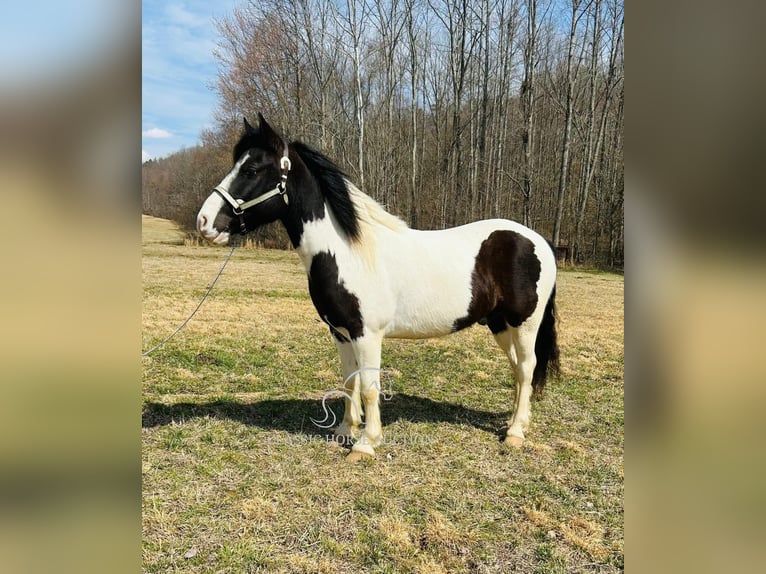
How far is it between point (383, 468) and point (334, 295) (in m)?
1.29

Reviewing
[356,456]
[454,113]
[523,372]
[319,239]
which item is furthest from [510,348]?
[454,113]

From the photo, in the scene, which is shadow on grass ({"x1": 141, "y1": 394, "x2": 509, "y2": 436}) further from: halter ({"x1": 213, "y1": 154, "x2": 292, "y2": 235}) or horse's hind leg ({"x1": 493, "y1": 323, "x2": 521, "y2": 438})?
halter ({"x1": 213, "y1": 154, "x2": 292, "y2": 235})

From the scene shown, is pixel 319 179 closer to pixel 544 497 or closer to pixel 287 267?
pixel 544 497

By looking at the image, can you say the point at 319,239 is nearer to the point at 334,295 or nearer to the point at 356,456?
the point at 334,295

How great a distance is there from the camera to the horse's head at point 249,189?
2879 millimetres

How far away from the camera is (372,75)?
17.2 m

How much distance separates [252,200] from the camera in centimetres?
295

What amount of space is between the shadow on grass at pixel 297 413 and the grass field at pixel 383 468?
0.02 meters

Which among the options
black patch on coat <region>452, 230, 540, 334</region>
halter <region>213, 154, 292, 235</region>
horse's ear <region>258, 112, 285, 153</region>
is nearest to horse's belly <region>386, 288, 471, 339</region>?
black patch on coat <region>452, 230, 540, 334</region>

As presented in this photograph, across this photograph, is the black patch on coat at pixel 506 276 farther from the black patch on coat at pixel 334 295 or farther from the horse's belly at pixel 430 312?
the black patch on coat at pixel 334 295

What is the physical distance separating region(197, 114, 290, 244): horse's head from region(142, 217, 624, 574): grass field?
168cm
